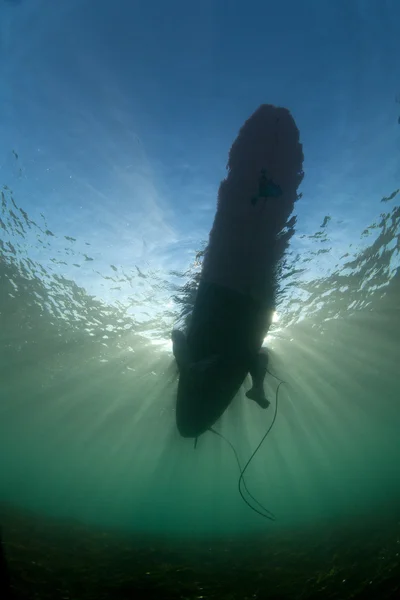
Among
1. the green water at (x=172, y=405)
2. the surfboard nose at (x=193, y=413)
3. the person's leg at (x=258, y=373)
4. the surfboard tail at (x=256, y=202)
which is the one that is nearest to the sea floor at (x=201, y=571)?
the green water at (x=172, y=405)

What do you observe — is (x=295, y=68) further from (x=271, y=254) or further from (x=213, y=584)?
(x=213, y=584)

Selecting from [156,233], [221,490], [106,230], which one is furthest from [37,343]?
[221,490]

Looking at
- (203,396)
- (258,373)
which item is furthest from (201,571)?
(258,373)

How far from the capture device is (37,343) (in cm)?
2103

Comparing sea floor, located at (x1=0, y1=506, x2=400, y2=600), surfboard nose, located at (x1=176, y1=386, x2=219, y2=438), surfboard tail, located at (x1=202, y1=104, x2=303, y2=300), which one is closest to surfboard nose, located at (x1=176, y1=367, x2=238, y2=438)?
surfboard nose, located at (x1=176, y1=386, x2=219, y2=438)

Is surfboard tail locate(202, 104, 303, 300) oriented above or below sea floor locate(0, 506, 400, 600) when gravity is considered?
above

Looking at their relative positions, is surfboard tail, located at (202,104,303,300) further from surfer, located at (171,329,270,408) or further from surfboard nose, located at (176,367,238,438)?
surfboard nose, located at (176,367,238,438)

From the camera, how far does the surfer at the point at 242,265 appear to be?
534cm

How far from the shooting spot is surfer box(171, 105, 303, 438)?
5344 millimetres

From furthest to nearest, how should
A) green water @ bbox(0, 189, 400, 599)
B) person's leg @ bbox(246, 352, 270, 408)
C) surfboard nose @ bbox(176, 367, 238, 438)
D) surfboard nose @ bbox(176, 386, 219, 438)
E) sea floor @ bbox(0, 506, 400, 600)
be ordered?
surfboard nose @ bbox(176, 386, 219, 438) → person's leg @ bbox(246, 352, 270, 408) → surfboard nose @ bbox(176, 367, 238, 438) → green water @ bbox(0, 189, 400, 599) → sea floor @ bbox(0, 506, 400, 600)

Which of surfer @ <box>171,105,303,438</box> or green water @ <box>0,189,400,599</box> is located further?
green water @ <box>0,189,400,599</box>

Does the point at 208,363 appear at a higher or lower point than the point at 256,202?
lower

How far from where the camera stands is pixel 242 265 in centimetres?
610

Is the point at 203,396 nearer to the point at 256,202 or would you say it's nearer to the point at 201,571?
the point at 201,571
